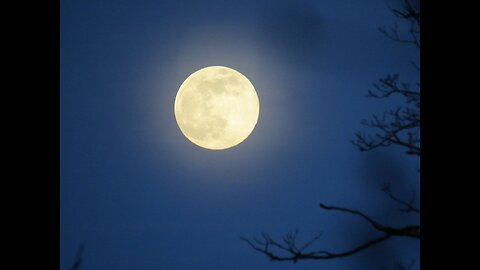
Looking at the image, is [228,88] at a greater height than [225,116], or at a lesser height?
greater

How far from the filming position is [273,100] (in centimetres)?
550
